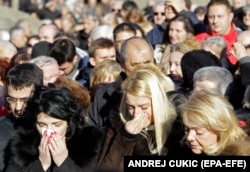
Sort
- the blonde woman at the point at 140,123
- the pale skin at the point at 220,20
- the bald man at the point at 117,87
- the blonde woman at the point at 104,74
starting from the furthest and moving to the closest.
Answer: the pale skin at the point at 220,20 → the blonde woman at the point at 104,74 → the bald man at the point at 117,87 → the blonde woman at the point at 140,123

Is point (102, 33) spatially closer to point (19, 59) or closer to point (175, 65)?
point (19, 59)

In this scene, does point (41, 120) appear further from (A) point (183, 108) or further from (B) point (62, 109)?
(A) point (183, 108)

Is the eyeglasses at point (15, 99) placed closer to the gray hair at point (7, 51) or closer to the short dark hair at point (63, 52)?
the short dark hair at point (63, 52)

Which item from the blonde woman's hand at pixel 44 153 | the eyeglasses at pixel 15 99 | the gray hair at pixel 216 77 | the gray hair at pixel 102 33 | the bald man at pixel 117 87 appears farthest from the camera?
the gray hair at pixel 102 33

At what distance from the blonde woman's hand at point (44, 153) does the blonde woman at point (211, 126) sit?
105cm

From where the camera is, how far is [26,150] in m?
6.57

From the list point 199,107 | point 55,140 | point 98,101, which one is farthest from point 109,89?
point 199,107

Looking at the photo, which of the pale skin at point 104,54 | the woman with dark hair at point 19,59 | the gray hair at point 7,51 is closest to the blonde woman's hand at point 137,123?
the woman with dark hair at point 19,59

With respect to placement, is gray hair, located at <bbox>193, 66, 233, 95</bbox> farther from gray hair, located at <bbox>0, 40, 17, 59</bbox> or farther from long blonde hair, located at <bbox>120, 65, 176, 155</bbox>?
gray hair, located at <bbox>0, 40, 17, 59</bbox>

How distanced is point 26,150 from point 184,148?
4.07ft

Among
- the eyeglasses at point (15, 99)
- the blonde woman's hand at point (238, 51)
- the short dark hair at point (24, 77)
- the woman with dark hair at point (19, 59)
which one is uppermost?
the short dark hair at point (24, 77)

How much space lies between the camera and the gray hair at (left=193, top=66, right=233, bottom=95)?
6965 millimetres

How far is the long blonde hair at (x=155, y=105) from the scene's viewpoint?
614cm

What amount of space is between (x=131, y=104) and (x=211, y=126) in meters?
0.84
